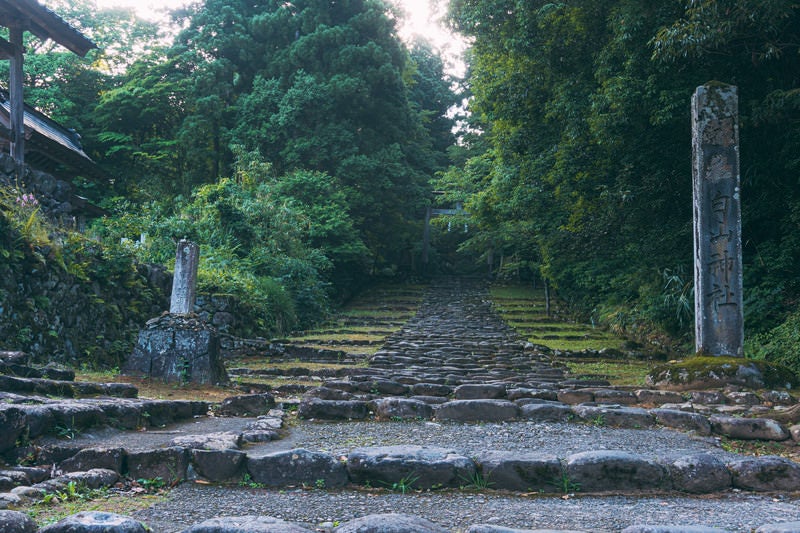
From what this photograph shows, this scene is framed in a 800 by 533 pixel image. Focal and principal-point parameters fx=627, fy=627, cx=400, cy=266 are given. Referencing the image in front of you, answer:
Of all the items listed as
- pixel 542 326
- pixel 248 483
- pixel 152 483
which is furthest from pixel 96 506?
pixel 542 326

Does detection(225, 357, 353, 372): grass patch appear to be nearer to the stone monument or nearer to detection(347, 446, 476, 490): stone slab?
the stone monument

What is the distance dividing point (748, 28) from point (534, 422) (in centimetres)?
680

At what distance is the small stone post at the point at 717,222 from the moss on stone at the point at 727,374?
18.4 inches

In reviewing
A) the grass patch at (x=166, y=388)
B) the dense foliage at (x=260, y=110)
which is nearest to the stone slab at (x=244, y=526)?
the grass patch at (x=166, y=388)

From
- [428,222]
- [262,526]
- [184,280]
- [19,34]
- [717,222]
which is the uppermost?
[19,34]

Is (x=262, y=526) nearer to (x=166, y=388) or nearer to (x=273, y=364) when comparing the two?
(x=166, y=388)

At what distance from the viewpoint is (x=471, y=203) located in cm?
1659

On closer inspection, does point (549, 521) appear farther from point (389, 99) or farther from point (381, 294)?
point (389, 99)

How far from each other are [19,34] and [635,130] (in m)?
10.1

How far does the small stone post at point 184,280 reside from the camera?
8977mm

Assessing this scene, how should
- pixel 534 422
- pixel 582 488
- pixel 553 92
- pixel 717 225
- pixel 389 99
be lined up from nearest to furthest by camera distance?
pixel 582 488, pixel 534 422, pixel 717 225, pixel 553 92, pixel 389 99

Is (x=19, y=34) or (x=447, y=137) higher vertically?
(x=447, y=137)

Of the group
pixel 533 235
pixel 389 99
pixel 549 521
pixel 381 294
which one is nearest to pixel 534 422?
pixel 549 521

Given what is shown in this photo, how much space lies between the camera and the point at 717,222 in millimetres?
8273
